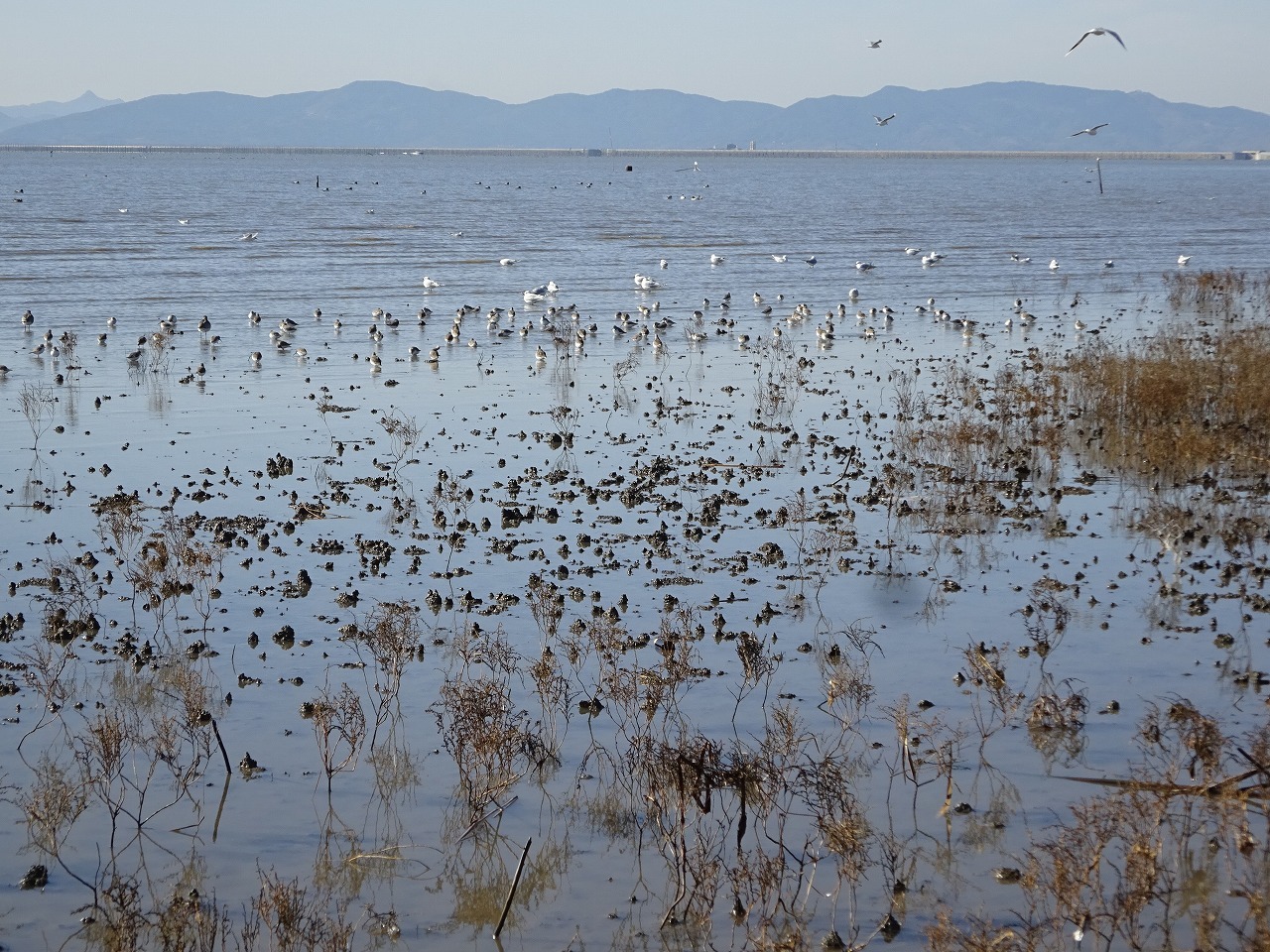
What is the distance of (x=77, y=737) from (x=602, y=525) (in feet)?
17.2

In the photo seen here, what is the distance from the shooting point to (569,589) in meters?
10.4

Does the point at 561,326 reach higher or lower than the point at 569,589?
higher

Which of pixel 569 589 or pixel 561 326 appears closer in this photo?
pixel 569 589

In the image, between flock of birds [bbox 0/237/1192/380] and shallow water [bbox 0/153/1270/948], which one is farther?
flock of birds [bbox 0/237/1192/380]

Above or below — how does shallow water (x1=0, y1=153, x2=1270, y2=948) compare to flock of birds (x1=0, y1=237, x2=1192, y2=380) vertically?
below

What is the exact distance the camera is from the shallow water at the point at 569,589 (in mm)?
6832

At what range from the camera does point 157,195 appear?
83688 millimetres

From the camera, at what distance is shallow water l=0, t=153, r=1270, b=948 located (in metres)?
6.83

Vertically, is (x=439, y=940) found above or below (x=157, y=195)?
below

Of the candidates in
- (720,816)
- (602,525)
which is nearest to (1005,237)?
(602,525)

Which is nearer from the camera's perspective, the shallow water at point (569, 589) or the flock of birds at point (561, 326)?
the shallow water at point (569, 589)

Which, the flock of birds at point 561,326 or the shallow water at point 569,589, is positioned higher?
the flock of birds at point 561,326

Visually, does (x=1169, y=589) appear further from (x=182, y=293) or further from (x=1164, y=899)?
(x=182, y=293)

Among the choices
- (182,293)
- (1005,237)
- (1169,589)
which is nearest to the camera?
(1169,589)
